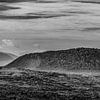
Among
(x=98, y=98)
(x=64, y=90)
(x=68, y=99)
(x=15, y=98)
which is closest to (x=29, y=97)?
(x=15, y=98)

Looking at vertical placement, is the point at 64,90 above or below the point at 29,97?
below

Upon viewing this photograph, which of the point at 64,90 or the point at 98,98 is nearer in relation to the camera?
the point at 98,98

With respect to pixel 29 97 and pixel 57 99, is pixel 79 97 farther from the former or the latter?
pixel 29 97

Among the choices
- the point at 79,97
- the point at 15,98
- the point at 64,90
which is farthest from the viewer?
the point at 64,90

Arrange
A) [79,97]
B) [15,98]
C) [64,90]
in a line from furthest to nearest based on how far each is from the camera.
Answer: [64,90] → [79,97] → [15,98]

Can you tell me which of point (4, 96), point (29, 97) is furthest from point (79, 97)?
point (4, 96)

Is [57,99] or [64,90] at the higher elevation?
[57,99]

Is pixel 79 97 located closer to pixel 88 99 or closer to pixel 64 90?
pixel 88 99

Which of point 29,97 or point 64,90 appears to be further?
point 64,90

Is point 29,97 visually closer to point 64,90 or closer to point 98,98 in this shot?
point 98,98
